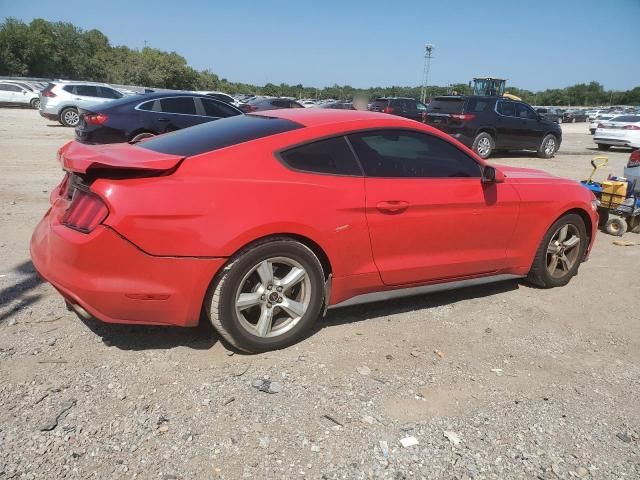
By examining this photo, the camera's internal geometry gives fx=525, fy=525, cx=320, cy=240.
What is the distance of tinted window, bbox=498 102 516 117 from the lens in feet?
46.7

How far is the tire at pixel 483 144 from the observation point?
44.9 ft

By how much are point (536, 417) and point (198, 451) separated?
1.76 meters

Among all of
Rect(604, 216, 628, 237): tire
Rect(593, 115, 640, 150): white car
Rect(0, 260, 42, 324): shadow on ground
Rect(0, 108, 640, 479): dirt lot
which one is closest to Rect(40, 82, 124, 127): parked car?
Rect(0, 260, 42, 324): shadow on ground

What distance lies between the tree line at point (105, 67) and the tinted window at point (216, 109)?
34.3m

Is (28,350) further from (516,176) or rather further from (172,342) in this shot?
(516,176)

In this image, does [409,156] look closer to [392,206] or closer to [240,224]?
[392,206]

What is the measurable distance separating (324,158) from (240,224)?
785mm

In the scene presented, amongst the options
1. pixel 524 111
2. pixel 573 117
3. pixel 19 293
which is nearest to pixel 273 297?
pixel 19 293

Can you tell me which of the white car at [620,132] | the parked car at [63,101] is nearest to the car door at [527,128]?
the white car at [620,132]

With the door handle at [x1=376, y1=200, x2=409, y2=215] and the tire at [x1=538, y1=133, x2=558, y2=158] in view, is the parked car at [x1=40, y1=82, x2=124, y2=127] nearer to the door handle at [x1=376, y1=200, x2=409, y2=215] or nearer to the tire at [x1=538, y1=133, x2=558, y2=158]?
the tire at [x1=538, y1=133, x2=558, y2=158]

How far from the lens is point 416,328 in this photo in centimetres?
377

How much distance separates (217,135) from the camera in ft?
11.3

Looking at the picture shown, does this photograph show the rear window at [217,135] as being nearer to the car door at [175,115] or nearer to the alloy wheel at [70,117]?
the car door at [175,115]

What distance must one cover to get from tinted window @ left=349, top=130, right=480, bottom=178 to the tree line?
137 ft
